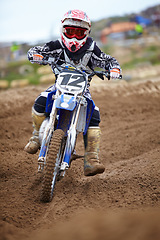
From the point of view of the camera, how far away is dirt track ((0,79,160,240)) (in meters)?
2.55

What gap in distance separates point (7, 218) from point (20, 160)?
242 centimetres

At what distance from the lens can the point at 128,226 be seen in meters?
2.46

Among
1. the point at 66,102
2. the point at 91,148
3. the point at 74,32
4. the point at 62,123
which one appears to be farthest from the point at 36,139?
the point at 74,32

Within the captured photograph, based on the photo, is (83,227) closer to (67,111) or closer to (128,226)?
(128,226)

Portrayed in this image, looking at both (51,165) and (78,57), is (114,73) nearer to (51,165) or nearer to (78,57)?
(78,57)

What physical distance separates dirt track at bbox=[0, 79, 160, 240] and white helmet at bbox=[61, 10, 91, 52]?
80.3 inches

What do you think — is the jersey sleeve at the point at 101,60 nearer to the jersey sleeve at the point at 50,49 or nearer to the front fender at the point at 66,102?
the jersey sleeve at the point at 50,49

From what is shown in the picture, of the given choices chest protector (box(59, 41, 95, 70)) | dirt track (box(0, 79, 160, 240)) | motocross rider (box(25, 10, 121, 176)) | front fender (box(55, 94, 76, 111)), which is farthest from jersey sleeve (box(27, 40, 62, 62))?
dirt track (box(0, 79, 160, 240))

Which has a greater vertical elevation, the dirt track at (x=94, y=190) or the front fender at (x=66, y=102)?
the front fender at (x=66, y=102)

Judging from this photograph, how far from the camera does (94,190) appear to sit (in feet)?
14.7

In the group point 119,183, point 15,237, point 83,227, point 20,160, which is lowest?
point 20,160

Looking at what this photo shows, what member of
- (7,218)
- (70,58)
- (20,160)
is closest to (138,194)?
(7,218)

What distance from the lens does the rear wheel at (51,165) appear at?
12.4 feet

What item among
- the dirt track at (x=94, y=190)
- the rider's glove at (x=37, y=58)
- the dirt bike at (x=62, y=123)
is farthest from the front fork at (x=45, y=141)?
the rider's glove at (x=37, y=58)
